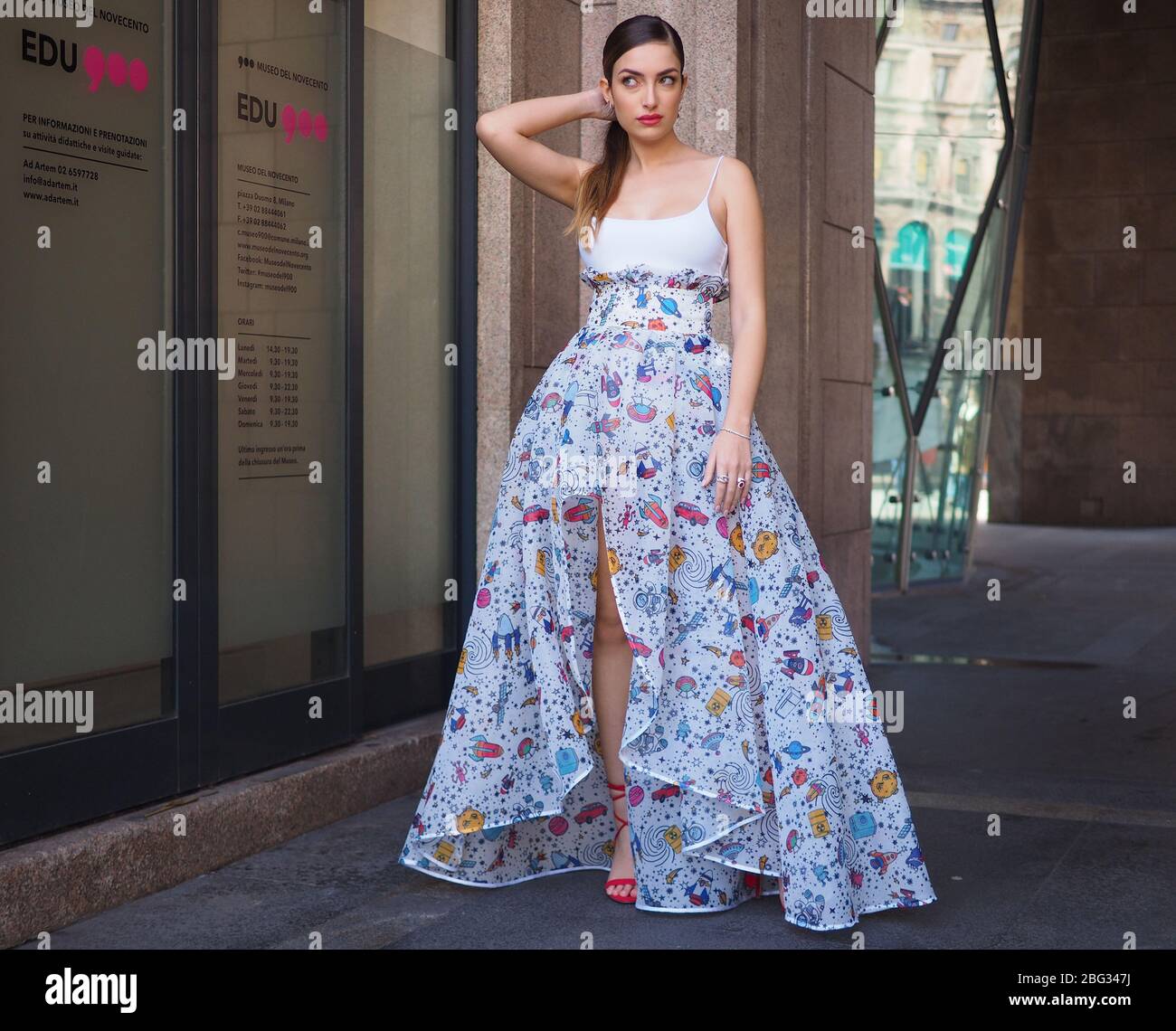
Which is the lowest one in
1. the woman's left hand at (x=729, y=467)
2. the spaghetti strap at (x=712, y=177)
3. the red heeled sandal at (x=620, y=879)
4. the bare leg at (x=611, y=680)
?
the red heeled sandal at (x=620, y=879)

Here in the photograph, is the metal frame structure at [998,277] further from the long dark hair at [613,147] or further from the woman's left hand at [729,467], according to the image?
the woman's left hand at [729,467]

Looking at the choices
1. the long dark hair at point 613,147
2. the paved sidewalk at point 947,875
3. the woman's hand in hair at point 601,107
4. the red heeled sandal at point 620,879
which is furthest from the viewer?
the woman's hand in hair at point 601,107

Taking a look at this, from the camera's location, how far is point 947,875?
4152mm

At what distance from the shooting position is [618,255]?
386cm

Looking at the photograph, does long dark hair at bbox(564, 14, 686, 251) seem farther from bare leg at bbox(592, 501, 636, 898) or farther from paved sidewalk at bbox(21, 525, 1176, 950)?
paved sidewalk at bbox(21, 525, 1176, 950)

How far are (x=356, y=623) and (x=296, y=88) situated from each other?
1722mm

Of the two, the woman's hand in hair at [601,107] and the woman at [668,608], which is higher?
the woman's hand in hair at [601,107]

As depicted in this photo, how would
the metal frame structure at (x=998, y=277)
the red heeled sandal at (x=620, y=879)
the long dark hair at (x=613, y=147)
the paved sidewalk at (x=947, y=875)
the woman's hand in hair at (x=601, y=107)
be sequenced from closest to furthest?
the paved sidewalk at (x=947, y=875) → the long dark hair at (x=613, y=147) → the red heeled sandal at (x=620, y=879) → the woman's hand in hair at (x=601, y=107) → the metal frame structure at (x=998, y=277)

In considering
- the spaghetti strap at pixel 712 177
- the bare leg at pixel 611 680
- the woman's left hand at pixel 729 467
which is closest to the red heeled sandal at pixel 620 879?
the bare leg at pixel 611 680

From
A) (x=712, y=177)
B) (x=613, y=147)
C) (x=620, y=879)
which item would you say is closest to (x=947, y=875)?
(x=620, y=879)

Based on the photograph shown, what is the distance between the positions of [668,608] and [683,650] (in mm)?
112

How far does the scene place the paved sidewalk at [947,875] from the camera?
3.61 meters

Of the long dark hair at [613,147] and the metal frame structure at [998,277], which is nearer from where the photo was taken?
the long dark hair at [613,147]

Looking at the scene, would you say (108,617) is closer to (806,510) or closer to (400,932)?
(400,932)
